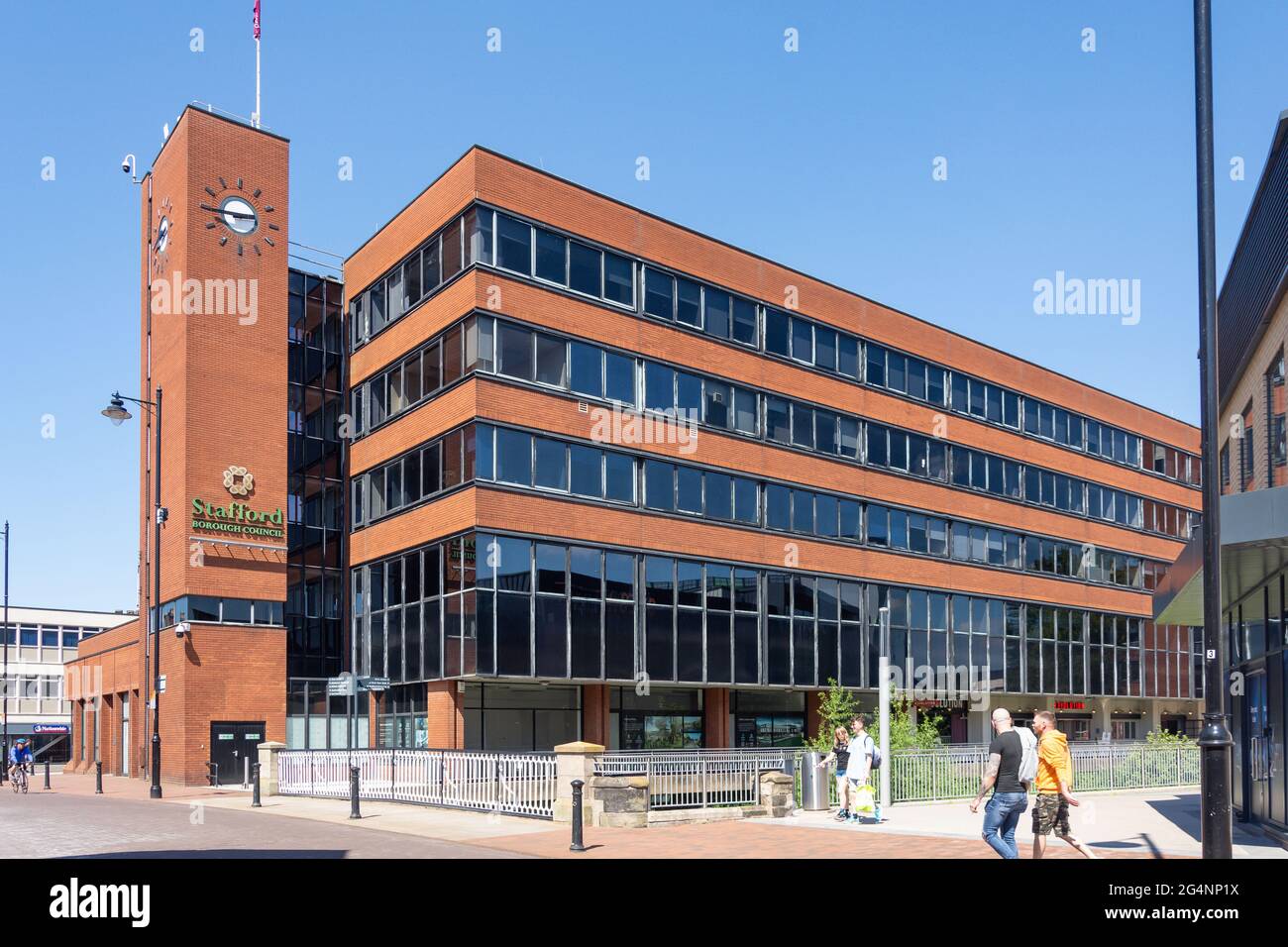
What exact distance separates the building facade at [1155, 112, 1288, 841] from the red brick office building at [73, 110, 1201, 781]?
15.9 metres

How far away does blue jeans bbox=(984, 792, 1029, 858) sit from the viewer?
13.3 meters

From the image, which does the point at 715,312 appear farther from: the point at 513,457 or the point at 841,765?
the point at 841,765

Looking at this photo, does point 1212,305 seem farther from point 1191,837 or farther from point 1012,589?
point 1012,589

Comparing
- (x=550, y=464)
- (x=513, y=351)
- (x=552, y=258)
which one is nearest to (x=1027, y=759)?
(x=550, y=464)

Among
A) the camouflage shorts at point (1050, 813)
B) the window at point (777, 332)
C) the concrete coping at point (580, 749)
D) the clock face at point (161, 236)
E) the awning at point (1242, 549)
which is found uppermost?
the clock face at point (161, 236)

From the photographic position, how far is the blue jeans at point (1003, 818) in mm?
13328

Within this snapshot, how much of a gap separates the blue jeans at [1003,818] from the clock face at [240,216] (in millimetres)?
35976

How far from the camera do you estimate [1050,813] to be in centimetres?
1402

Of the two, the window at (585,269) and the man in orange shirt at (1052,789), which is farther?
the window at (585,269)

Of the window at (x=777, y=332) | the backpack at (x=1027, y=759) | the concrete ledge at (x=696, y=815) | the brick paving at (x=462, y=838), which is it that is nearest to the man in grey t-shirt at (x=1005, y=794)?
Answer: the backpack at (x=1027, y=759)

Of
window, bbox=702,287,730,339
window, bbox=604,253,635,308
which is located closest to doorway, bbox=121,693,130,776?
window, bbox=604,253,635,308

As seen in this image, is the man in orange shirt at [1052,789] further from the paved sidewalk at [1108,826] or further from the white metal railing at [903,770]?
the white metal railing at [903,770]
